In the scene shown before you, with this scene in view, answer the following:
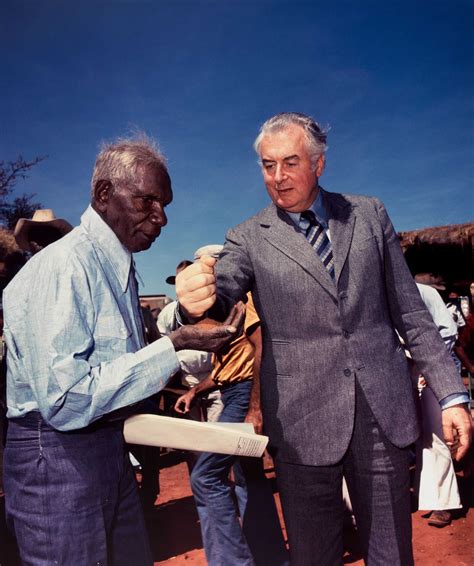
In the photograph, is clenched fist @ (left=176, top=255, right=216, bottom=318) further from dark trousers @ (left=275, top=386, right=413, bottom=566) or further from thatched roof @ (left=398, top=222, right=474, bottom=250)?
thatched roof @ (left=398, top=222, right=474, bottom=250)

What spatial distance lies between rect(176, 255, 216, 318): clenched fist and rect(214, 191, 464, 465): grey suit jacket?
0.20 meters

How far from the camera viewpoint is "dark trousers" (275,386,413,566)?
6.03 feet

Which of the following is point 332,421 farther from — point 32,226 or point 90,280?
point 32,226

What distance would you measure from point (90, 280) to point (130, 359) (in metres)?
0.29

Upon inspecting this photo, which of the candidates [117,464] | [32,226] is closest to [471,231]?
[32,226]

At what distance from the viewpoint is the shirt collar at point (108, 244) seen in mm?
1695

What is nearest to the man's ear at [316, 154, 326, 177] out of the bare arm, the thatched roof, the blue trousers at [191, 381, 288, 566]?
the blue trousers at [191, 381, 288, 566]

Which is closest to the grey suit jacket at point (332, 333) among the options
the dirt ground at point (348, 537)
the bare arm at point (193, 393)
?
the bare arm at point (193, 393)

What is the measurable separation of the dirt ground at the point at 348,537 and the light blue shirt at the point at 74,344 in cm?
259

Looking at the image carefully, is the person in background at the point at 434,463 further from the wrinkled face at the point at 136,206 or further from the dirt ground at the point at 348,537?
the wrinkled face at the point at 136,206

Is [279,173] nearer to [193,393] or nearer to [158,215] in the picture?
[158,215]

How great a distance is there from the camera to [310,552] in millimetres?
1844

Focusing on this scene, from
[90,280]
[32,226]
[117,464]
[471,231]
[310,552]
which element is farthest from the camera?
[471,231]

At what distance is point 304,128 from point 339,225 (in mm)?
412
